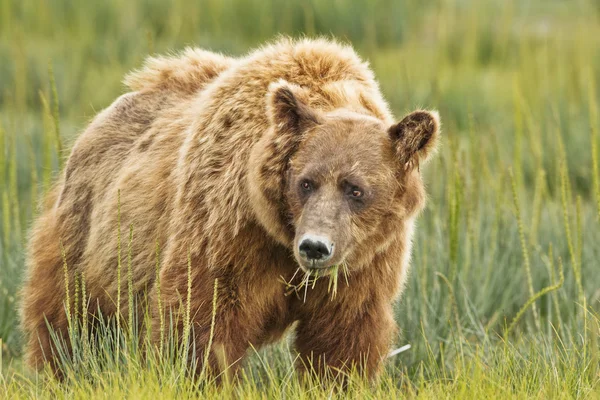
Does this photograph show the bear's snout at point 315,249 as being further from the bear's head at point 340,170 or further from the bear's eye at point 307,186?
the bear's eye at point 307,186

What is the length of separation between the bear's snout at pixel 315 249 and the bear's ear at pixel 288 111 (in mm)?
580

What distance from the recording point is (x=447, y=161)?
995 cm

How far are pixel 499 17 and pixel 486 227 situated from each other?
7.04 metres

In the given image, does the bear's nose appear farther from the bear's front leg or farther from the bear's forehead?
the bear's front leg

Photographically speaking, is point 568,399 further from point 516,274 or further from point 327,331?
point 516,274

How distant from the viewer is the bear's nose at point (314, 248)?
13.3 ft

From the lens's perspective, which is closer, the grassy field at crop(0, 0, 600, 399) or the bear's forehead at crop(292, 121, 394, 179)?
Result: the bear's forehead at crop(292, 121, 394, 179)

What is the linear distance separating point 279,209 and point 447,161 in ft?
18.9

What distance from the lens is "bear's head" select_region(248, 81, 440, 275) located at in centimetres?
430

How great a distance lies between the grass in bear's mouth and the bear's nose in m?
0.12

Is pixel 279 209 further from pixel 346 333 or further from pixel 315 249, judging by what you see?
pixel 346 333

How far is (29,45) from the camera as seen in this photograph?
12.3 metres

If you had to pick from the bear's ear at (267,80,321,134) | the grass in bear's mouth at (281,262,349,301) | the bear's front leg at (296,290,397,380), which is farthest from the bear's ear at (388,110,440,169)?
the bear's front leg at (296,290,397,380)

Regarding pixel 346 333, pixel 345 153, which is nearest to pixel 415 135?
pixel 345 153
